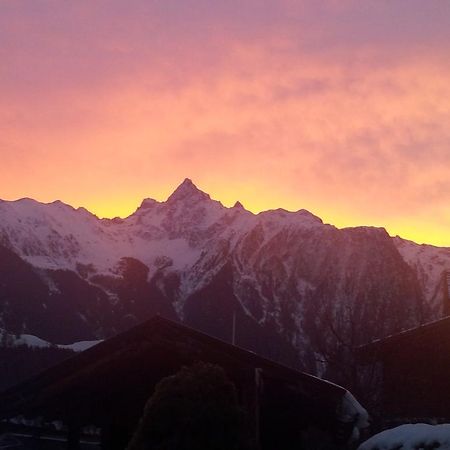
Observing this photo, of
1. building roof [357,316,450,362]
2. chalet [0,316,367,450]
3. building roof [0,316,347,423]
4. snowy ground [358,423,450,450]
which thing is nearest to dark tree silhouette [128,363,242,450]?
chalet [0,316,367,450]

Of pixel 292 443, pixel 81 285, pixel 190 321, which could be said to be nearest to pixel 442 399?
pixel 292 443

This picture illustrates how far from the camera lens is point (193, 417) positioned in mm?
10070

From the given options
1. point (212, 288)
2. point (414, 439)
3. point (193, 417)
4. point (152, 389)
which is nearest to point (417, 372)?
point (414, 439)

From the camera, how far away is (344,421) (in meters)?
13.2

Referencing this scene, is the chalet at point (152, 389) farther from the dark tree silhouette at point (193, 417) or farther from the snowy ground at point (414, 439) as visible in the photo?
the dark tree silhouette at point (193, 417)

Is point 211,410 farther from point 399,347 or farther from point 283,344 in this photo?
point 283,344

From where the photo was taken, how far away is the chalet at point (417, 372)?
24.3 metres

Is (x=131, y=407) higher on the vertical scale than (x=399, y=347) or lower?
lower

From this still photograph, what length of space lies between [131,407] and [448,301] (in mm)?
25320

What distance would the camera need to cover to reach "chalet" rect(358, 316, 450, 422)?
79.6 ft

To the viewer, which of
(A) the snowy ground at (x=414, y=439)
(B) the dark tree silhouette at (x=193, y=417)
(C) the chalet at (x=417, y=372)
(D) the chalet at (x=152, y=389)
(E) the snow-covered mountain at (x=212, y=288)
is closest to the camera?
(B) the dark tree silhouette at (x=193, y=417)

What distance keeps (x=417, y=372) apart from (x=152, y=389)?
500 inches

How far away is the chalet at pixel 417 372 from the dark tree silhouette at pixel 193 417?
50.0 feet

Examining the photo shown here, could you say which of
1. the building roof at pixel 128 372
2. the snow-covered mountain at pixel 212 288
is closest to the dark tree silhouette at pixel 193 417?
the building roof at pixel 128 372
